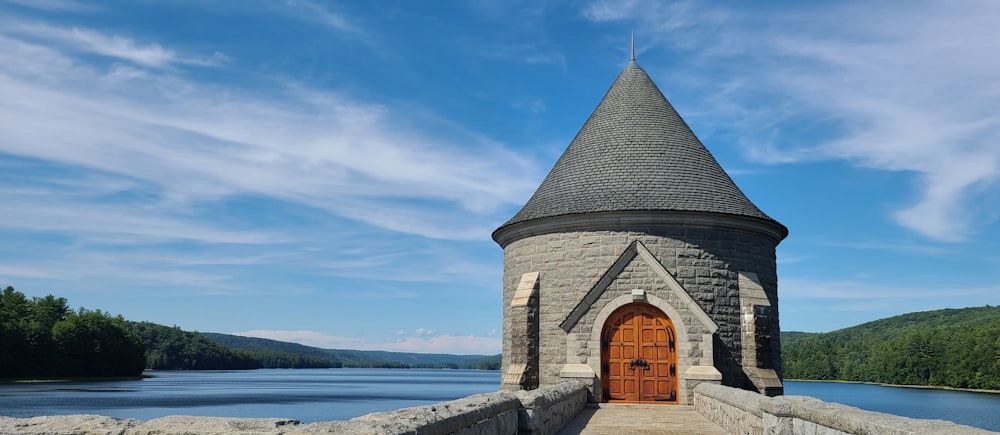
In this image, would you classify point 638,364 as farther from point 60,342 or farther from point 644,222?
point 60,342

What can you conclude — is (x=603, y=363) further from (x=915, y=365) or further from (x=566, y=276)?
(x=915, y=365)

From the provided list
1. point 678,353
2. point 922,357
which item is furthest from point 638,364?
point 922,357

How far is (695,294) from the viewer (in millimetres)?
14680

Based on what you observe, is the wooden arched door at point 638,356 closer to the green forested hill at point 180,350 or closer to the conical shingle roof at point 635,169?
the conical shingle roof at point 635,169

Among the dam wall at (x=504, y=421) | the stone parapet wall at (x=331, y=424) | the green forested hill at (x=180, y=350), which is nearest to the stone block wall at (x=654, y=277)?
the dam wall at (x=504, y=421)

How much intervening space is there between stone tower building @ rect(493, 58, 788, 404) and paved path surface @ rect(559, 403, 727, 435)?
2.98 ft

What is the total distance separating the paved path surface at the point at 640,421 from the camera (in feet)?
32.2

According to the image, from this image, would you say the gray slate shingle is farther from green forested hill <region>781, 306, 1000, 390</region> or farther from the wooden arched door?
green forested hill <region>781, 306, 1000, 390</region>

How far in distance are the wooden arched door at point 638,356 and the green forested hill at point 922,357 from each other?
56.8 m

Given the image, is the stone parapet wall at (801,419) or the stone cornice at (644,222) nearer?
the stone parapet wall at (801,419)

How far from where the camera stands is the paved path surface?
980cm

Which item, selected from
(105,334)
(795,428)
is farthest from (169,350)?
(795,428)

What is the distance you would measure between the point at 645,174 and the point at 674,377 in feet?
12.9

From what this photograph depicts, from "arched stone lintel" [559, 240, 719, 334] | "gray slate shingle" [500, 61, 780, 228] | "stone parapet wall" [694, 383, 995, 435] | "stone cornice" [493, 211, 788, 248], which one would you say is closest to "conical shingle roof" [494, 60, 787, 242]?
"gray slate shingle" [500, 61, 780, 228]
